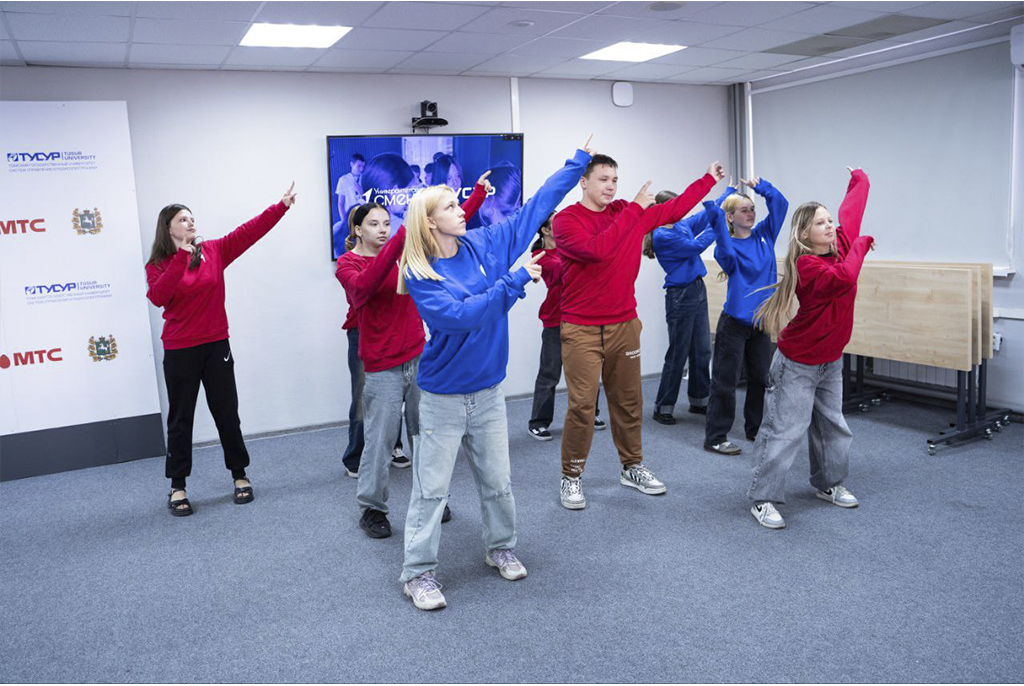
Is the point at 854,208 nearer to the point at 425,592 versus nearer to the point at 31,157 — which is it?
the point at 425,592

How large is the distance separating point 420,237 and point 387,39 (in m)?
2.43

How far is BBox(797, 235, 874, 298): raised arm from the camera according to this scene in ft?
10.5

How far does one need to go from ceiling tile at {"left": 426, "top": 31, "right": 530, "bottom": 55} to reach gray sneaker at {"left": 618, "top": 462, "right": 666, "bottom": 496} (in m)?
2.64

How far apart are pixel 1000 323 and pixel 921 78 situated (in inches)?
70.0

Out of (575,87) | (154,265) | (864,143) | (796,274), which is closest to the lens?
(796,274)

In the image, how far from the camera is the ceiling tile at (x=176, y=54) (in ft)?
14.6

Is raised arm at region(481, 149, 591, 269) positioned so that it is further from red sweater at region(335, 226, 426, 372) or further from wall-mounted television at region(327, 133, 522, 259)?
wall-mounted television at region(327, 133, 522, 259)

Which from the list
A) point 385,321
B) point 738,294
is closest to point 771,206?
point 738,294

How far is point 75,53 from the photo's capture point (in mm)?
4480

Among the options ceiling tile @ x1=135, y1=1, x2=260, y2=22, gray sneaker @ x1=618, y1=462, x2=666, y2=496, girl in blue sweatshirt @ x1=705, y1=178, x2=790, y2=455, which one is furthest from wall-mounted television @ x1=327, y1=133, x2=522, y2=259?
gray sneaker @ x1=618, y1=462, x2=666, y2=496

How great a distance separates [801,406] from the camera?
11.5 ft

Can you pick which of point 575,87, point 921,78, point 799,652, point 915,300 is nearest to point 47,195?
point 575,87

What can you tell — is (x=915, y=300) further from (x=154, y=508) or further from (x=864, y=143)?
(x=154, y=508)

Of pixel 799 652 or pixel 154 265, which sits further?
pixel 154 265
